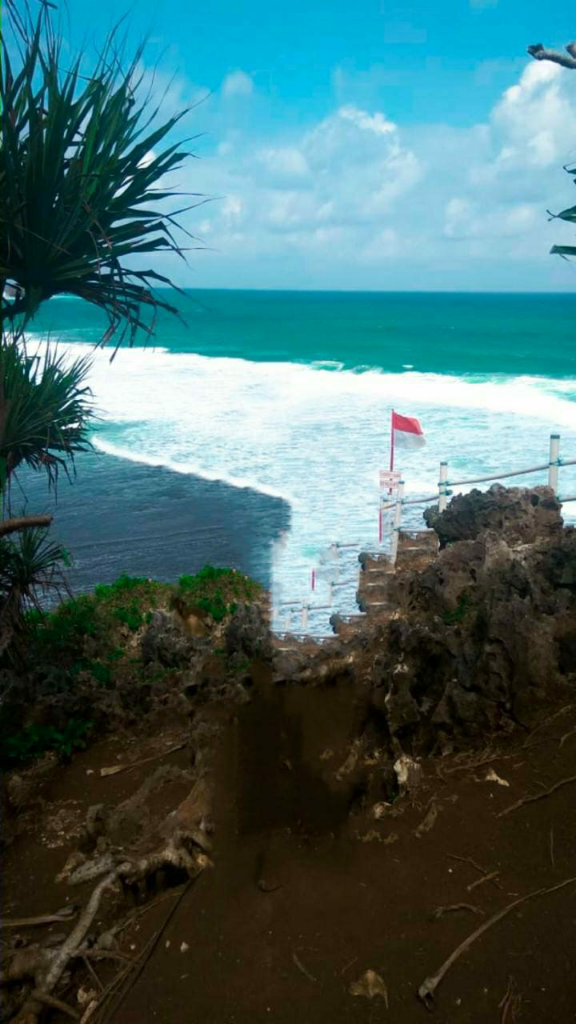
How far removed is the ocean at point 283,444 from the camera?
32.2ft

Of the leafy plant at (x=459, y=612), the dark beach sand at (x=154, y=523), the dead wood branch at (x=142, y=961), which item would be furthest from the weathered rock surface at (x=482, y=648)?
the dark beach sand at (x=154, y=523)

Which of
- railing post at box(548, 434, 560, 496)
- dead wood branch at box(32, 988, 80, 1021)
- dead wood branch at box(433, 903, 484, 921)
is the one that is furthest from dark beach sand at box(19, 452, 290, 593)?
dead wood branch at box(433, 903, 484, 921)

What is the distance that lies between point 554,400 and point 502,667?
2266 cm

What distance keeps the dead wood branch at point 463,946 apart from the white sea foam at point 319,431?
3652 millimetres

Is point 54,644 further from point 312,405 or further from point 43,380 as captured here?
point 312,405

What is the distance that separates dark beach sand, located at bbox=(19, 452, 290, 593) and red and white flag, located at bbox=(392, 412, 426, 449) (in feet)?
6.67

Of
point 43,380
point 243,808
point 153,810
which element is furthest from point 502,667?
point 43,380

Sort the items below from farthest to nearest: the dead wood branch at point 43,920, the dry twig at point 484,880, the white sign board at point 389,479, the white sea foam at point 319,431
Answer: the white sea foam at point 319,431, the white sign board at point 389,479, the dead wood branch at point 43,920, the dry twig at point 484,880

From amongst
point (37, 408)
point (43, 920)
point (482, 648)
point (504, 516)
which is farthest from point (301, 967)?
point (504, 516)

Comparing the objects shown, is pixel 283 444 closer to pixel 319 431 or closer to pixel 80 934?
pixel 319 431

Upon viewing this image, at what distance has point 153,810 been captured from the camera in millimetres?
3643

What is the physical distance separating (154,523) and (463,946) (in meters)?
9.01

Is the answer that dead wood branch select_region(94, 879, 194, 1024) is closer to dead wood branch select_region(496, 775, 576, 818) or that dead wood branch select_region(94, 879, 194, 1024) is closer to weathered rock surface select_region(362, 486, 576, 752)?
dead wood branch select_region(496, 775, 576, 818)

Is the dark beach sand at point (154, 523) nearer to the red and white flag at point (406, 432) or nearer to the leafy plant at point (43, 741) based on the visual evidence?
the red and white flag at point (406, 432)
